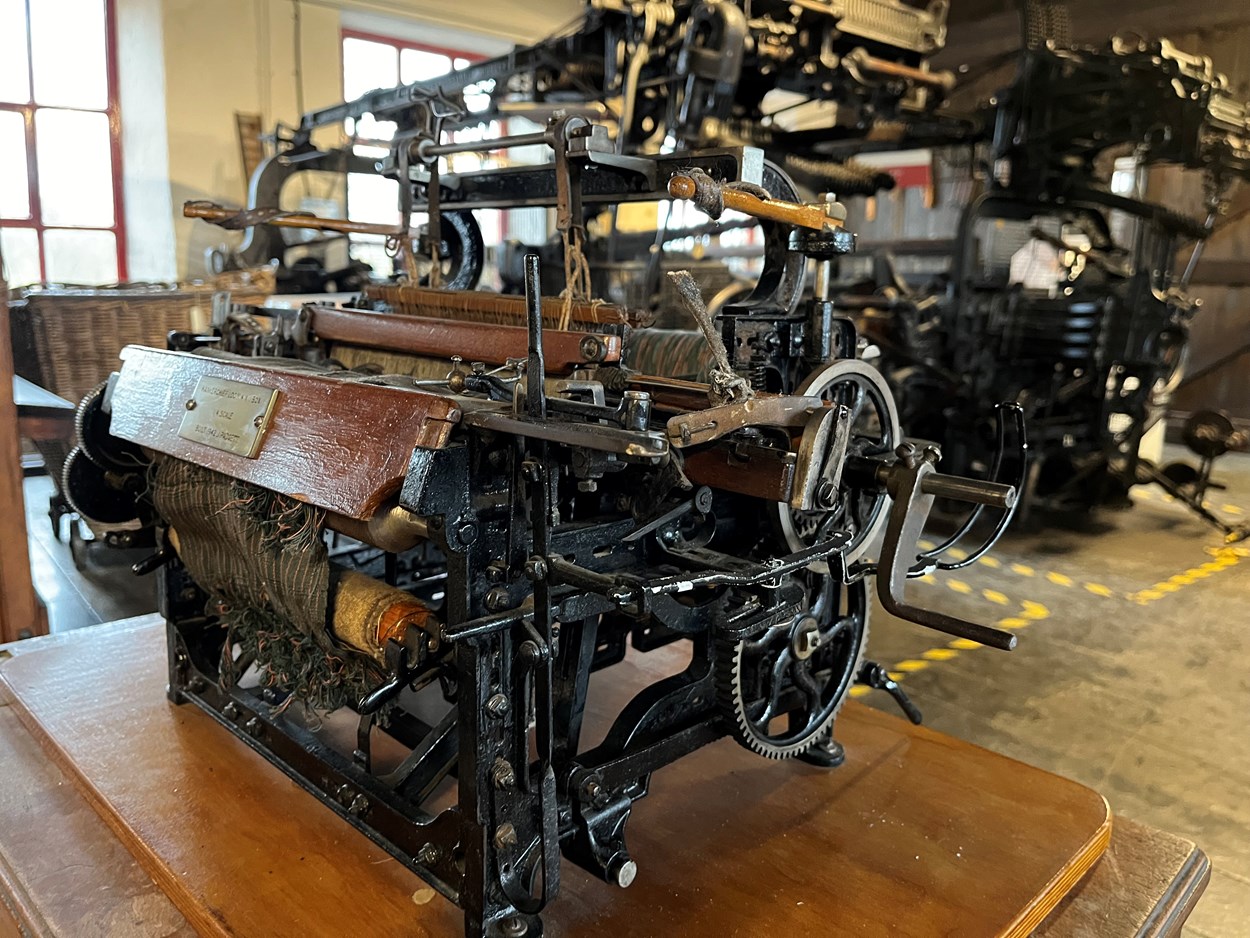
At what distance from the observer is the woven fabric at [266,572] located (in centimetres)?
163

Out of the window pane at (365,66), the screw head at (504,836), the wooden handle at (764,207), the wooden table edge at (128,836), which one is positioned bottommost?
the wooden table edge at (128,836)

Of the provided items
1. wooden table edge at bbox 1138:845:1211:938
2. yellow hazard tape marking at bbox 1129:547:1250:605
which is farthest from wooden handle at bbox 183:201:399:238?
yellow hazard tape marking at bbox 1129:547:1250:605

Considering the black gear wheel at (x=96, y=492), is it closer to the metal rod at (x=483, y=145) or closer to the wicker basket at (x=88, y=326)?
the metal rod at (x=483, y=145)

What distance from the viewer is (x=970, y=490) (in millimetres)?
1510

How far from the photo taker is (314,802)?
6.12 ft

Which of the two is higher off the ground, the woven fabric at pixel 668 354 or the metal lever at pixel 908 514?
the woven fabric at pixel 668 354

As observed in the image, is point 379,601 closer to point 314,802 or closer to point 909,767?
point 314,802

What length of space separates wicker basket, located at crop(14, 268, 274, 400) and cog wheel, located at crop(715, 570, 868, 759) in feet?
9.04

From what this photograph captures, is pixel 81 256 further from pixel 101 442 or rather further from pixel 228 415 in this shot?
pixel 228 415

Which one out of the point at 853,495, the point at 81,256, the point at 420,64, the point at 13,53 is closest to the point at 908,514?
the point at 853,495

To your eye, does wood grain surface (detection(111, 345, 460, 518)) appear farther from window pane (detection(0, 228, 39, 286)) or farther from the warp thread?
window pane (detection(0, 228, 39, 286))

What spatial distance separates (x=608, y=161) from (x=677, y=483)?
594 mm

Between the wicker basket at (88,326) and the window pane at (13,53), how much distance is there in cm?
316

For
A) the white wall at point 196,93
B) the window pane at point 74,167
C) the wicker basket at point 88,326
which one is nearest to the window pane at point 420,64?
the white wall at point 196,93
